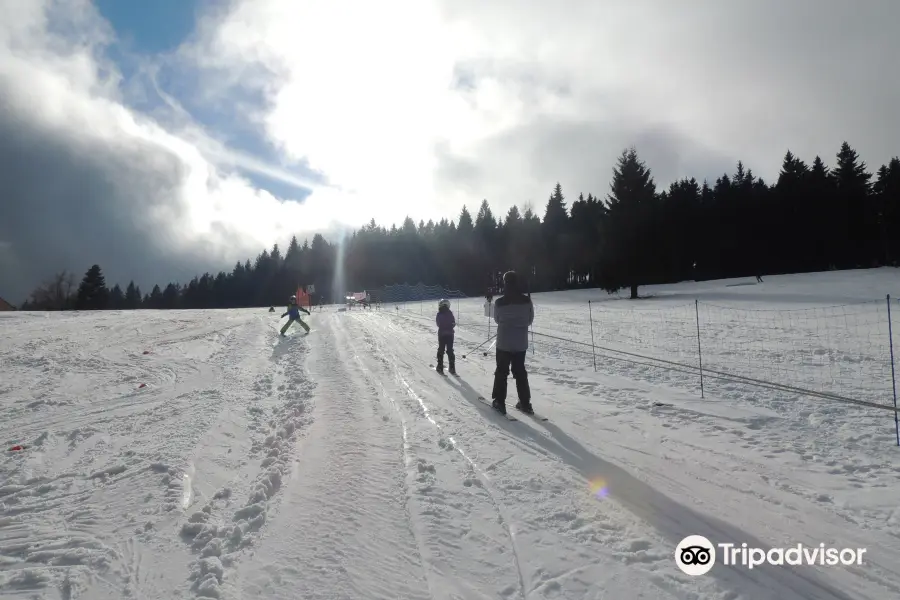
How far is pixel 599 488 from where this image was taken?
3752 mm

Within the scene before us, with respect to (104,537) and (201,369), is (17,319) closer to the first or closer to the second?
(201,369)

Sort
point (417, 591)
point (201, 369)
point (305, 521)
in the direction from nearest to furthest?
point (417, 591) → point (305, 521) → point (201, 369)

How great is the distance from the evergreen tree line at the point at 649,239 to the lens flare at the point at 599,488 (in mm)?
30749

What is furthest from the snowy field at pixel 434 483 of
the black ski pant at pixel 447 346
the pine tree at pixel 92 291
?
the pine tree at pixel 92 291

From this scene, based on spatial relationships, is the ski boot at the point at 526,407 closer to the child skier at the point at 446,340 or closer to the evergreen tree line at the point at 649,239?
the child skier at the point at 446,340

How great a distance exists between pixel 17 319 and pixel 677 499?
86.0 feet

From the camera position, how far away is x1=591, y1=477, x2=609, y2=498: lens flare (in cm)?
364

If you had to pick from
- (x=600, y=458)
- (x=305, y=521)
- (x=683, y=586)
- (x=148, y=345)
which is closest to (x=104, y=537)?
(x=305, y=521)

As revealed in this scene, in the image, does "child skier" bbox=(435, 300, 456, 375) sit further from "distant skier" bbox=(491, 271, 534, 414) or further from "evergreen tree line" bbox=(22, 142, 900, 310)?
"evergreen tree line" bbox=(22, 142, 900, 310)

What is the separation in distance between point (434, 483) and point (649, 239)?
3227 cm

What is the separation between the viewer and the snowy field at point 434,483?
2.62 meters

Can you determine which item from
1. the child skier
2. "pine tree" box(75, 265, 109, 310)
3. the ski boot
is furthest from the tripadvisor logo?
"pine tree" box(75, 265, 109, 310)

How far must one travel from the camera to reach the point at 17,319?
19.2m

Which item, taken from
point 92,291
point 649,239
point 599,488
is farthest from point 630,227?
point 92,291
